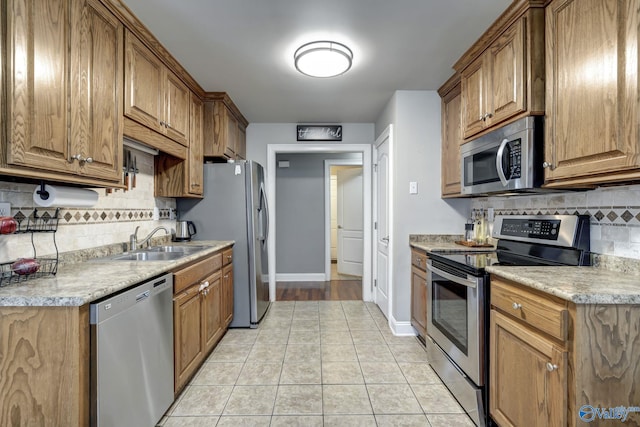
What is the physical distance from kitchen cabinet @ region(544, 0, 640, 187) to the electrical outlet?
2634 millimetres

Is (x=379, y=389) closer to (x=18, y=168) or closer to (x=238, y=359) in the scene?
(x=238, y=359)

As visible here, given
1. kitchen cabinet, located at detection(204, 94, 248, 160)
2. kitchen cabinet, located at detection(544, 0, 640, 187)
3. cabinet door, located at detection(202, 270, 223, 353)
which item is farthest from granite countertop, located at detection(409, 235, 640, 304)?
kitchen cabinet, located at detection(204, 94, 248, 160)

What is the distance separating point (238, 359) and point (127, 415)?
115cm

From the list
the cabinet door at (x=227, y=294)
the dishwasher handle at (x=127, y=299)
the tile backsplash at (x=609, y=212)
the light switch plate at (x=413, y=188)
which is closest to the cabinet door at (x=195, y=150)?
the cabinet door at (x=227, y=294)

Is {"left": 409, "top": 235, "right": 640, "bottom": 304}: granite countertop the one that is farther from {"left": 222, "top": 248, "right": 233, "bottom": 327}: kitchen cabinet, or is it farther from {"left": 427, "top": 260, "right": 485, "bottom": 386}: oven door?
{"left": 222, "top": 248, "right": 233, "bottom": 327}: kitchen cabinet

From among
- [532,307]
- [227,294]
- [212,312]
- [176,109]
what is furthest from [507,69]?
[227,294]

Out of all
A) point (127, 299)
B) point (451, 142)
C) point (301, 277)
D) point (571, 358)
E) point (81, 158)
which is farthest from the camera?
point (301, 277)

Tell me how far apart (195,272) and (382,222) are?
2143mm

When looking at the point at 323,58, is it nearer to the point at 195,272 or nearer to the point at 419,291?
the point at 195,272

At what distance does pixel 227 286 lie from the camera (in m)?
2.94

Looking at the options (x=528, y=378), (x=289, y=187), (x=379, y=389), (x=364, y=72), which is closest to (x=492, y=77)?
(x=364, y=72)

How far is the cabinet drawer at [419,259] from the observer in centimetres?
264

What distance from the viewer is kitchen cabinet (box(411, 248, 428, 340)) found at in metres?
2.64

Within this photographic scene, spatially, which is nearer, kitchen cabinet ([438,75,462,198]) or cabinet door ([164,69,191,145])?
cabinet door ([164,69,191,145])
